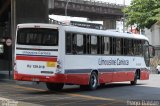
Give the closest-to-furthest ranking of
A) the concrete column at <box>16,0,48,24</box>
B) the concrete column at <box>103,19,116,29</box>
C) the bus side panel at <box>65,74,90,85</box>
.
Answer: the bus side panel at <box>65,74,90,85</box> → the concrete column at <box>16,0,48,24</box> → the concrete column at <box>103,19,116,29</box>

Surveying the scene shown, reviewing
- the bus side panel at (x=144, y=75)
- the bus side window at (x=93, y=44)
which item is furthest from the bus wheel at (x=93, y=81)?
the bus side panel at (x=144, y=75)

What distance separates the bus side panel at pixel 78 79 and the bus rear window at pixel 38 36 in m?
1.70

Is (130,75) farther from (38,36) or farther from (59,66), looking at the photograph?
(38,36)

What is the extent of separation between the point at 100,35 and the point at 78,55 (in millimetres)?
2434

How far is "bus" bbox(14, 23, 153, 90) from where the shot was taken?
69.1 feet

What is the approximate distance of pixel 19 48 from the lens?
2189cm

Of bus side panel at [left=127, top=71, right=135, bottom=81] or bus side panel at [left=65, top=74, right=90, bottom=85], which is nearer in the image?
bus side panel at [left=65, top=74, right=90, bottom=85]

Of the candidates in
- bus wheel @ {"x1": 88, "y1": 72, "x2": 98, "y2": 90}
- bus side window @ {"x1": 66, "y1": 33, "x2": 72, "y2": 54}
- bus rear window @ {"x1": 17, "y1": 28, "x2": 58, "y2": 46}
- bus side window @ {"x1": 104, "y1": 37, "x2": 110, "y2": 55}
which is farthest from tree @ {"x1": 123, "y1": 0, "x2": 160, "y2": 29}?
bus rear window @ {"x1": 17, "y1": 28, "x2": 58, "y2": 46}

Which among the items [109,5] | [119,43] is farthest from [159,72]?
[109,5]

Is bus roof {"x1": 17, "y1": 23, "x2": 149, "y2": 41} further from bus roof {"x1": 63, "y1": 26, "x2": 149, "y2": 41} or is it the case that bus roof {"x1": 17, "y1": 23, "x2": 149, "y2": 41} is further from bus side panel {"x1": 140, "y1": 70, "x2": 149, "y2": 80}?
bus side panel {"x1": 140, "y1": 70, "x2": 149, "y2": 80}

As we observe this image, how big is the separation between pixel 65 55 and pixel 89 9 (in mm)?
79526

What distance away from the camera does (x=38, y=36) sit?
21.4m

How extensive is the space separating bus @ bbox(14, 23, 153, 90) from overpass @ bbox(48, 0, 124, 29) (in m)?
63.3

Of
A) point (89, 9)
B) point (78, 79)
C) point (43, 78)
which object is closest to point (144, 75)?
point (78, 79)
